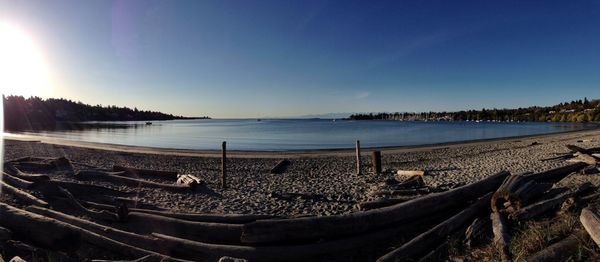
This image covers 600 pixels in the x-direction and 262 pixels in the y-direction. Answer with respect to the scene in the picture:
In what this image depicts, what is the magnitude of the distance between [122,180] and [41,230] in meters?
9.95

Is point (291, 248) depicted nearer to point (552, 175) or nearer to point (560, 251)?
point (560, 251)

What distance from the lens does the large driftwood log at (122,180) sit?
46.5ft

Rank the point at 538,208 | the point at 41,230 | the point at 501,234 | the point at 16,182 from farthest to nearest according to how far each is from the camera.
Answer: the point at 16,182, the point at 538,208, the point at 41,230, the point at 501,234

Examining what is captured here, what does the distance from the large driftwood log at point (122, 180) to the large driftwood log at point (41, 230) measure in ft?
24.9

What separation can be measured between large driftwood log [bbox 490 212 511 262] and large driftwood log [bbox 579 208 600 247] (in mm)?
1009

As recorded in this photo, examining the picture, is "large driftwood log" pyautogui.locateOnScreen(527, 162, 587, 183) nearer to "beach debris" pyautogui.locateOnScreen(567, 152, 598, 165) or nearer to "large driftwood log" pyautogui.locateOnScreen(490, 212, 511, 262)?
"large driftwood log" pyautogui.locateOnScreen(490, 212, 511, 262)

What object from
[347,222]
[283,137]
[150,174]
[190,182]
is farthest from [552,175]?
[283,137]

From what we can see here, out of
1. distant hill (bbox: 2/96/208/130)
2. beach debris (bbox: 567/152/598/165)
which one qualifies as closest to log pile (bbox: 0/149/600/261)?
beach debris (bbox: 567/152/598/165)

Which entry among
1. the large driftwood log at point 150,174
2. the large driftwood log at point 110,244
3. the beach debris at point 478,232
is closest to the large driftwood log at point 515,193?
the beach debris at point 478,232

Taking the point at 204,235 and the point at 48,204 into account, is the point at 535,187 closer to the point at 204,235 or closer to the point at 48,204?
the point at 204,235

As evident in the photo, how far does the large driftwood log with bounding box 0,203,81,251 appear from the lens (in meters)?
5.90

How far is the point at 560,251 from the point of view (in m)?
4.84

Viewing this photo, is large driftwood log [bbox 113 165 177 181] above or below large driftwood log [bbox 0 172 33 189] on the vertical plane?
below

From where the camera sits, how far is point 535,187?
23.3ft
